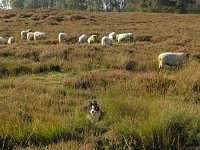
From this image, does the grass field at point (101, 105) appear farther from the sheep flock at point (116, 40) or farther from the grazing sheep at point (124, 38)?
the grazing sheep at point (124, 38)

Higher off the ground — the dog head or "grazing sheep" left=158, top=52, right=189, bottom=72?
the dog head

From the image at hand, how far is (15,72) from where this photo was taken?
539 inches

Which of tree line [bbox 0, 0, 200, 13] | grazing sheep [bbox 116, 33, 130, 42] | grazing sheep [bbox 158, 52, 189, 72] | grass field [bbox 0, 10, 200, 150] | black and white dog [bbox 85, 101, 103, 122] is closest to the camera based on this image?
grass field [bbox 0, 10, 200, 150]

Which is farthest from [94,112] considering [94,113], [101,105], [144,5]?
[144,5]

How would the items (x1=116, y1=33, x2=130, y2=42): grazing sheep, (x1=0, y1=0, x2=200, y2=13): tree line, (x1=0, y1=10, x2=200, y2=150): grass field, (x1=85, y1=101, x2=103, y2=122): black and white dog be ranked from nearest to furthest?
(x1=0, y1=10, x2=200, y2=150): grass field < (x1=85, y1=101, x2=103, y2=122): black and white dog < (x1=116, y1=33, x2=130, y2=42): grazing sheep < (x1=0, y1=0, x2=200, y2=13): tree line

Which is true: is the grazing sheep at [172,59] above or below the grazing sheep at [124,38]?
above

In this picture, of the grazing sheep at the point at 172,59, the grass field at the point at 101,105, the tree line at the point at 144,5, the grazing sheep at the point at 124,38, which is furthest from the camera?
the tree line at the point at 144,5

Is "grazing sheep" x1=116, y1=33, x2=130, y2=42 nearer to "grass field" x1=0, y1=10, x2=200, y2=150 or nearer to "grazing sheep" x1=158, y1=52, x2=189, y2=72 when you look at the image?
"grass field" x1=0, y1=10, x2=200, y2=150

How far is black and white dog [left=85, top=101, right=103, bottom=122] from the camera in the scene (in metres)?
7.15

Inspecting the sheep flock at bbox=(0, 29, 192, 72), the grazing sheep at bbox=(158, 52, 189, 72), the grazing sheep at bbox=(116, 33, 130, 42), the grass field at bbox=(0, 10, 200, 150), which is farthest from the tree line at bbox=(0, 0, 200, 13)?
the grass field at bbox=(0, 10, 200, 150)

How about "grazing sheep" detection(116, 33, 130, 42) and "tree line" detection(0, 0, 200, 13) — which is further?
"tree line" detection(0, 0, 200, 13)

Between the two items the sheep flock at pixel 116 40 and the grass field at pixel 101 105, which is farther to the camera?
the sheep flock at pixel 116 40

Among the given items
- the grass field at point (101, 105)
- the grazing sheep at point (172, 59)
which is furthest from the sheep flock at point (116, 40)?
the grass field at point (101, 105)

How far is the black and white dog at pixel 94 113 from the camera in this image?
715 centimetres
